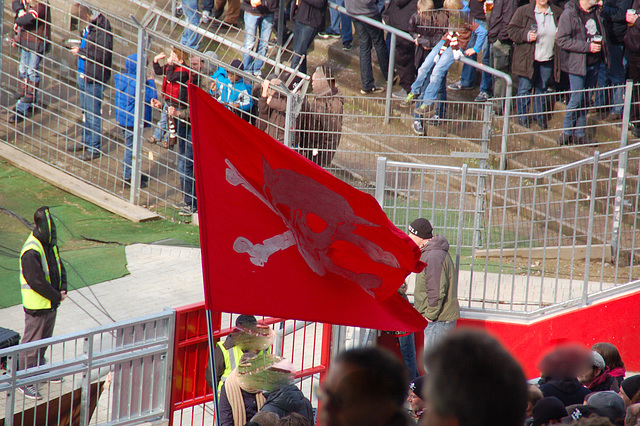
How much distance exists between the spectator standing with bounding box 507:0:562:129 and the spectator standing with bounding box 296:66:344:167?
10.4ft

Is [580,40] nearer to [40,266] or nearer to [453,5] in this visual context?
[453,5]

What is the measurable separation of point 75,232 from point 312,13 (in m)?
5.82

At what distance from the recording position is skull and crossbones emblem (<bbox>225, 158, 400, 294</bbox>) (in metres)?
4.84

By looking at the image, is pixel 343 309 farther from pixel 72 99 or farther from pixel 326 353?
pixel 72 99

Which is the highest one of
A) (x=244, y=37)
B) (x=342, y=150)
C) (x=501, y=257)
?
(x=244, y=37)

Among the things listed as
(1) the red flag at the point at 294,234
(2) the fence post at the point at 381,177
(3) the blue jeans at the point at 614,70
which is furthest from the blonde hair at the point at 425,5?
(1) the red flag at the point at 294,234

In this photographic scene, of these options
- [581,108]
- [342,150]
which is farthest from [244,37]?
[581,108]

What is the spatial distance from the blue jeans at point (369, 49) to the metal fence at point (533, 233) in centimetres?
536

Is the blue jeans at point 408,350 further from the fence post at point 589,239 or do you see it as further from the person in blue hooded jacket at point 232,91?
the person in blue hooded jacket at point 232,91

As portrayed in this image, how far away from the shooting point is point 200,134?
475cm

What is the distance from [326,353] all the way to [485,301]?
235 cm

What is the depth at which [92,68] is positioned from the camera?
38.4ft

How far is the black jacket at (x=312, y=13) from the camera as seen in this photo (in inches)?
538

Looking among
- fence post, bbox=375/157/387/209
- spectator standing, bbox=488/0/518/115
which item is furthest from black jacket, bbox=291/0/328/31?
fence post, bbox=375/157/387/209
